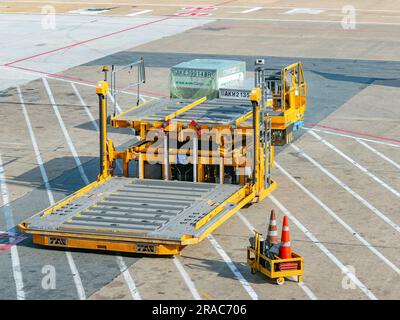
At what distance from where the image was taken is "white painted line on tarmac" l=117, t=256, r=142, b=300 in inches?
719

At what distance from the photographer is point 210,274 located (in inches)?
762

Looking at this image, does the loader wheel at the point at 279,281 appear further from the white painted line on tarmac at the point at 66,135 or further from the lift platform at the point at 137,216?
the white painted line on tarmac at the point at 66,135

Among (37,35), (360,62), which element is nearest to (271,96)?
(360,62)

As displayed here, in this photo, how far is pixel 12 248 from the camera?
20984mm

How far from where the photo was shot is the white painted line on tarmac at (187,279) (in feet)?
59.8

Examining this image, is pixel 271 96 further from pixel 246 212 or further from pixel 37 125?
pixel 37 125

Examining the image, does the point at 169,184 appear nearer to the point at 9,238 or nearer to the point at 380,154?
the point at 9,238

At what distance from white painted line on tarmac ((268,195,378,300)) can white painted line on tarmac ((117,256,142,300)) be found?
416 centimetres

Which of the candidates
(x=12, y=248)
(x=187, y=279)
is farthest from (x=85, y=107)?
(x=187, y=279)

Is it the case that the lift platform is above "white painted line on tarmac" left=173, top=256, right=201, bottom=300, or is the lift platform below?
above

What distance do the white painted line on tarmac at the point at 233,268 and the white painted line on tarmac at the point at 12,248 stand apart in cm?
414

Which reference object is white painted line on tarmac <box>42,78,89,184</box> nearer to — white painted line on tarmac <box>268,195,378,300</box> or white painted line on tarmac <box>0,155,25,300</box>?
white painted line on tarmac <box>0,155,25,300</box>

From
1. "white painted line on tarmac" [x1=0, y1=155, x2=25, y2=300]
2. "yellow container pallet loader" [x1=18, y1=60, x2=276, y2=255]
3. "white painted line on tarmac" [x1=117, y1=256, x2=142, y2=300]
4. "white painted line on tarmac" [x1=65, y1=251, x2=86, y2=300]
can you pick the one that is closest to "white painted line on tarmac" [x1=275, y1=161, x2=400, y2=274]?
"yellow container pallet loader" [x1=18, y1=60, x2=276, y2=255]
